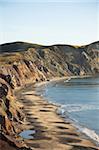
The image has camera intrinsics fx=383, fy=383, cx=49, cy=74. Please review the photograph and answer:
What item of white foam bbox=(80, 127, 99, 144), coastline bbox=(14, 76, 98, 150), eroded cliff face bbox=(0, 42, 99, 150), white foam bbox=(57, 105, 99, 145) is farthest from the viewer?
eroded cliff face bbox=(0, 42, 99, 150)

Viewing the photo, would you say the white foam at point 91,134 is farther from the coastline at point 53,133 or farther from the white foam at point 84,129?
the coastline at point 53,133

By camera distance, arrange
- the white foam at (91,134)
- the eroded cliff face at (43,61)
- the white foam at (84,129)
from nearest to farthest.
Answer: the white foam at (91,134)
the white foam at (84,129)
the eroded cliff face at (43,61)

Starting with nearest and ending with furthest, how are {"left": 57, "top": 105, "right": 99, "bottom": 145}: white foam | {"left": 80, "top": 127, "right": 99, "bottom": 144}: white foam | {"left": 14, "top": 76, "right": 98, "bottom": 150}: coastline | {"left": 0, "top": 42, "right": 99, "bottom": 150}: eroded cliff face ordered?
{"left": 14, "top": 76, "right": 98, "bottom": 150}: coastline
{"left": 80, "top": 127, "right": 99, "bottom": 144}: white foam
{"left": 57, "top": 105, "right": 99, "bottom": 145}: white foam
{"left": 0, "top": 42, "right": 99, "bottom": 150}: eroded cliff face

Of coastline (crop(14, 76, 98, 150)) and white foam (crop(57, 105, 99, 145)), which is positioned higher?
coastline (crop(14, 76, 98, 150))

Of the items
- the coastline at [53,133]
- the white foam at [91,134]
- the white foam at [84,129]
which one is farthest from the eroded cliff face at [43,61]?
the white foam at [91,134]

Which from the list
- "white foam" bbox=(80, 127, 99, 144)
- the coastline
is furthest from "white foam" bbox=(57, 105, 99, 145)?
the coastline

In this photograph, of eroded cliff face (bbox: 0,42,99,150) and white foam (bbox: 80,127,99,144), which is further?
eroded cliff face (bbox: 0,42,99,150)

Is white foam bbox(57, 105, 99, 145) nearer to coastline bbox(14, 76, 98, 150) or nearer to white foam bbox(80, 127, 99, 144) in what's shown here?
white foam bbox(80, 127, 99, 144)

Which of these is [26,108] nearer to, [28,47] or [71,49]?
[28,47]

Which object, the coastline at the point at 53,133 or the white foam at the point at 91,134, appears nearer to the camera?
the coastline at the point at 53,133

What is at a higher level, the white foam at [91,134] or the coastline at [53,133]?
the coastline at [53,133]

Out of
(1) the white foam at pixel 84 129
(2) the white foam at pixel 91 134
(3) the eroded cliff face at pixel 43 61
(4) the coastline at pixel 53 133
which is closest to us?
(4) the coastline at pixel 53 133

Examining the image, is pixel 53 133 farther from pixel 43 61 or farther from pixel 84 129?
pixel 43 61

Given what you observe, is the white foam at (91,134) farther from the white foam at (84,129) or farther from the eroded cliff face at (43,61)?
the eroded cliff face at (43,61)
